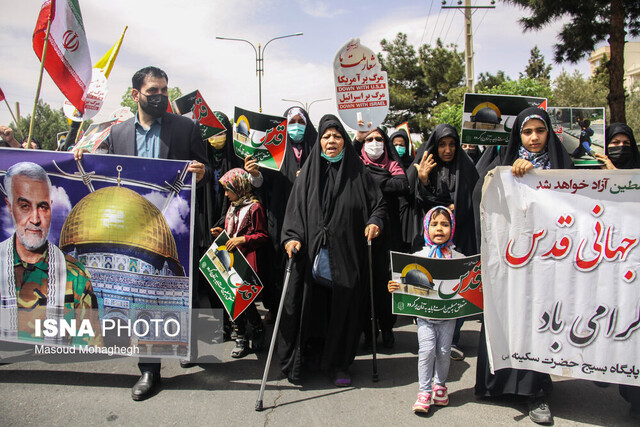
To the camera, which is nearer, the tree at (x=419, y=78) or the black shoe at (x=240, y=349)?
the black shoe at (x=240, y=349)

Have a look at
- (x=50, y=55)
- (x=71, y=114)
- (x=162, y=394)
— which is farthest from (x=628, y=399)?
(x=71, y=114)

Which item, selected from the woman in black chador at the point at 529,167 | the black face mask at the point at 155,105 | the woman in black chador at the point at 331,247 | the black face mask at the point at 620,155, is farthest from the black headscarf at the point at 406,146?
the black face mask at the point at 155,105

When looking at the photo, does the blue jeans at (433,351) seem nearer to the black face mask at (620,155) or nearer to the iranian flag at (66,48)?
the black face mask at (620,155)

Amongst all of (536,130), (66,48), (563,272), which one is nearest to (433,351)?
(563,272)

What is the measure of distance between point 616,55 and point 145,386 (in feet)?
44.9

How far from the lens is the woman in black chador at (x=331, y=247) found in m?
3.52

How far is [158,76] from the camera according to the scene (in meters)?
3.63

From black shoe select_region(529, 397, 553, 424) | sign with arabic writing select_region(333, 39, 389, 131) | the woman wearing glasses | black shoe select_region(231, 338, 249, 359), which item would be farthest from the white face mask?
black shoe select_region(529, 397, 553, 424)

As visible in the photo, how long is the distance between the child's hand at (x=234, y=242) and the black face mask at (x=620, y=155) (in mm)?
3254

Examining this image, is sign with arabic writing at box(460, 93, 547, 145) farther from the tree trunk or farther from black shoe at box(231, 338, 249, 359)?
the tree trunk

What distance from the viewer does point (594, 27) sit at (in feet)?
42.2

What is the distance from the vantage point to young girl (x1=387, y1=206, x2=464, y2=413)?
10.3ft

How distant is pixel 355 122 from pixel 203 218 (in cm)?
192

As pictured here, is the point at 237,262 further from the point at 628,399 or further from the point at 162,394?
the point at 628,399
